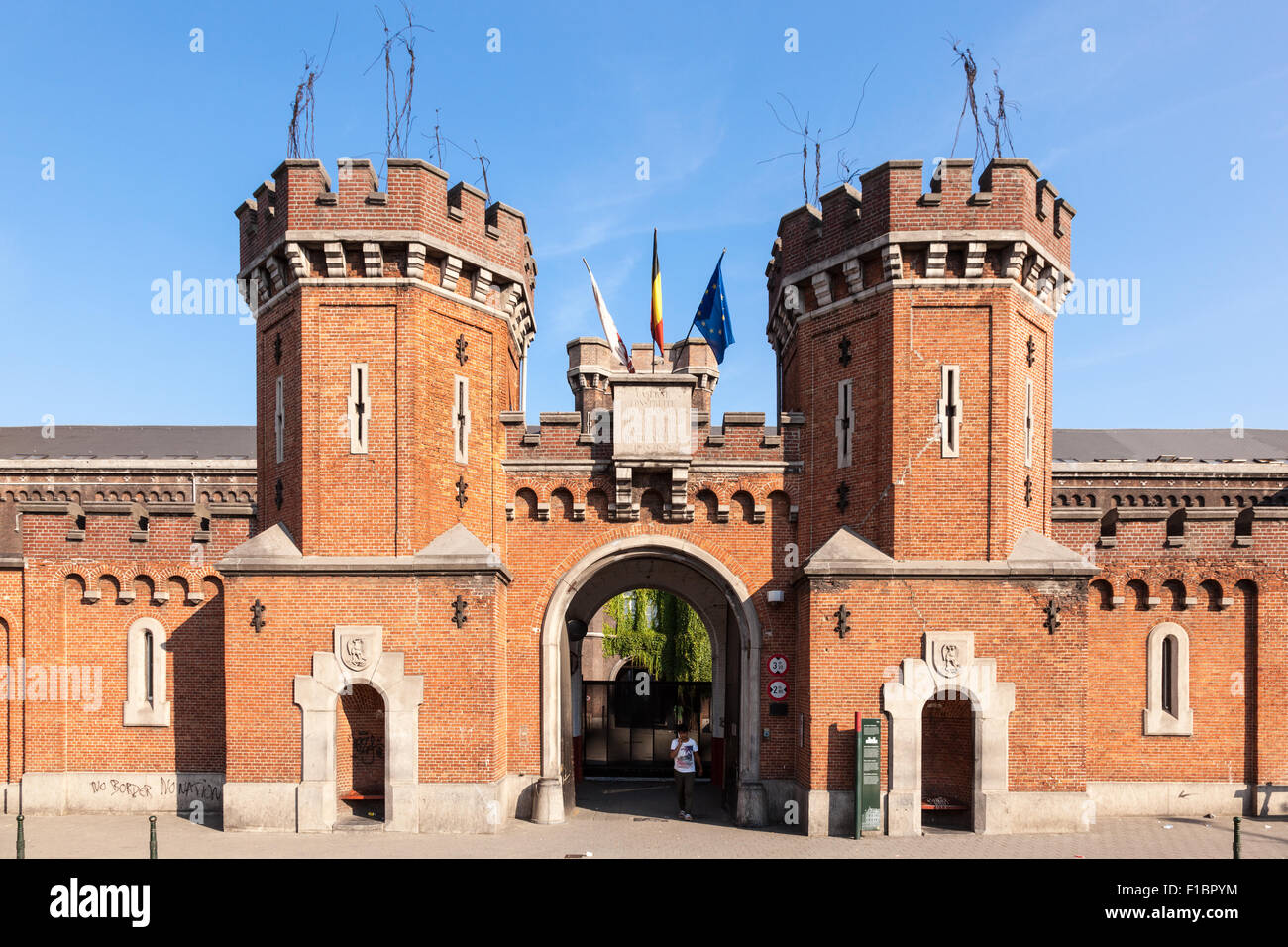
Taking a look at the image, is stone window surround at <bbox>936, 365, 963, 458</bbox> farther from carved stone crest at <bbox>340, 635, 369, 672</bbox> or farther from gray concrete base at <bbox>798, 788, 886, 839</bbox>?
carved stone crest at <bbox>340, 635, 369, 672</bbox>

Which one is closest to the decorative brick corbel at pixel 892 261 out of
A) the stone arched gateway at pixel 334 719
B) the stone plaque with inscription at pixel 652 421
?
the stone plaque with inscription at pixel 652 421

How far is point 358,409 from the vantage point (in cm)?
1562

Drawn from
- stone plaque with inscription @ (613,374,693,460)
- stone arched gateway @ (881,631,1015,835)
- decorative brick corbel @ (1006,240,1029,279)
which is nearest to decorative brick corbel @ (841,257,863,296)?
decorative brick corbel @ (1006,240,1029,279)

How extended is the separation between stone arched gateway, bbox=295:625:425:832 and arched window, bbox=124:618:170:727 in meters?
3.85

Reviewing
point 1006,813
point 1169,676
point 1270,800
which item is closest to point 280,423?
point 1006,813

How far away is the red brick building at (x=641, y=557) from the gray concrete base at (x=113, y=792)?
7 centimetres

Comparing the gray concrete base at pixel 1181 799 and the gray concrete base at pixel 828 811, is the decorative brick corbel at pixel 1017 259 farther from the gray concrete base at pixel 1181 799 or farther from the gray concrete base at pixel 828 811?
the gray concrete base at pixel 1181 799

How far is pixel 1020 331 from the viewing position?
1576 centimetres

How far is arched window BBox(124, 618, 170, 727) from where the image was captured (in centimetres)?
1703

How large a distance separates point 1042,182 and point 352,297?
39.4ft

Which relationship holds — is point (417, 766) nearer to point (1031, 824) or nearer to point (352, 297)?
point (352, 297)

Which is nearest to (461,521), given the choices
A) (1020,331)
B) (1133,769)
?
(1020,331)

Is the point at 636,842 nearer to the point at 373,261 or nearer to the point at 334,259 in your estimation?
the point at 373,261

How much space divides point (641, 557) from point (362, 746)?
608 cm
